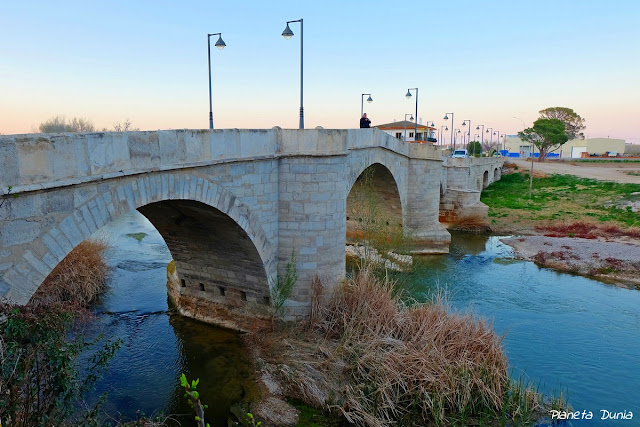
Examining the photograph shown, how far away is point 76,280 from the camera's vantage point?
44.3ft

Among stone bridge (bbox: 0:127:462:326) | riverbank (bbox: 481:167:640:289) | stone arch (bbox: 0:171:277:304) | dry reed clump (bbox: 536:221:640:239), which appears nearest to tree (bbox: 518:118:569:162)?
riverbank (bbox: 481:167:640:289)

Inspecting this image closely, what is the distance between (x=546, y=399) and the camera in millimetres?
9422

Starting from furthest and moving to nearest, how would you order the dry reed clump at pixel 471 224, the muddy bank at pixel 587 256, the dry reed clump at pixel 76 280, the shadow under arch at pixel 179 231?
the dry reed clump at pixel 471 224, the muddy bank at pixel 587 256, the dry reed clump at pixel 76 280, the shadow under arch at pixel 179 231

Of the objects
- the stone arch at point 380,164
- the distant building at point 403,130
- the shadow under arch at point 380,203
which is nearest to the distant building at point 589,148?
the distant building at point 403,130

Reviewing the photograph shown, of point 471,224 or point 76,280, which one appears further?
point 471,224

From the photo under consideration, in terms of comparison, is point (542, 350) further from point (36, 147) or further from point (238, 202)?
point (36, 147)

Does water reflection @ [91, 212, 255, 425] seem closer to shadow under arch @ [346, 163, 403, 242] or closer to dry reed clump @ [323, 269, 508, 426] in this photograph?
dry reed clump @ [323, 269, 508, 426]

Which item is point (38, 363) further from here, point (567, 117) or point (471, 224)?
point (567, 117)

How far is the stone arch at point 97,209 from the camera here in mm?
5930

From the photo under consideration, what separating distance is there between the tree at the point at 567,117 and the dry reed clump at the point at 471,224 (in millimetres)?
49436

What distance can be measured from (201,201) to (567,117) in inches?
2838

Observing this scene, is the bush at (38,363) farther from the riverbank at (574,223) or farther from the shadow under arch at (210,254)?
the riverbank at (574,223)

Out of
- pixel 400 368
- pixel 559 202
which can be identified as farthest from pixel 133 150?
pixel 559 202

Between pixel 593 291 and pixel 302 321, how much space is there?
10.9 m
